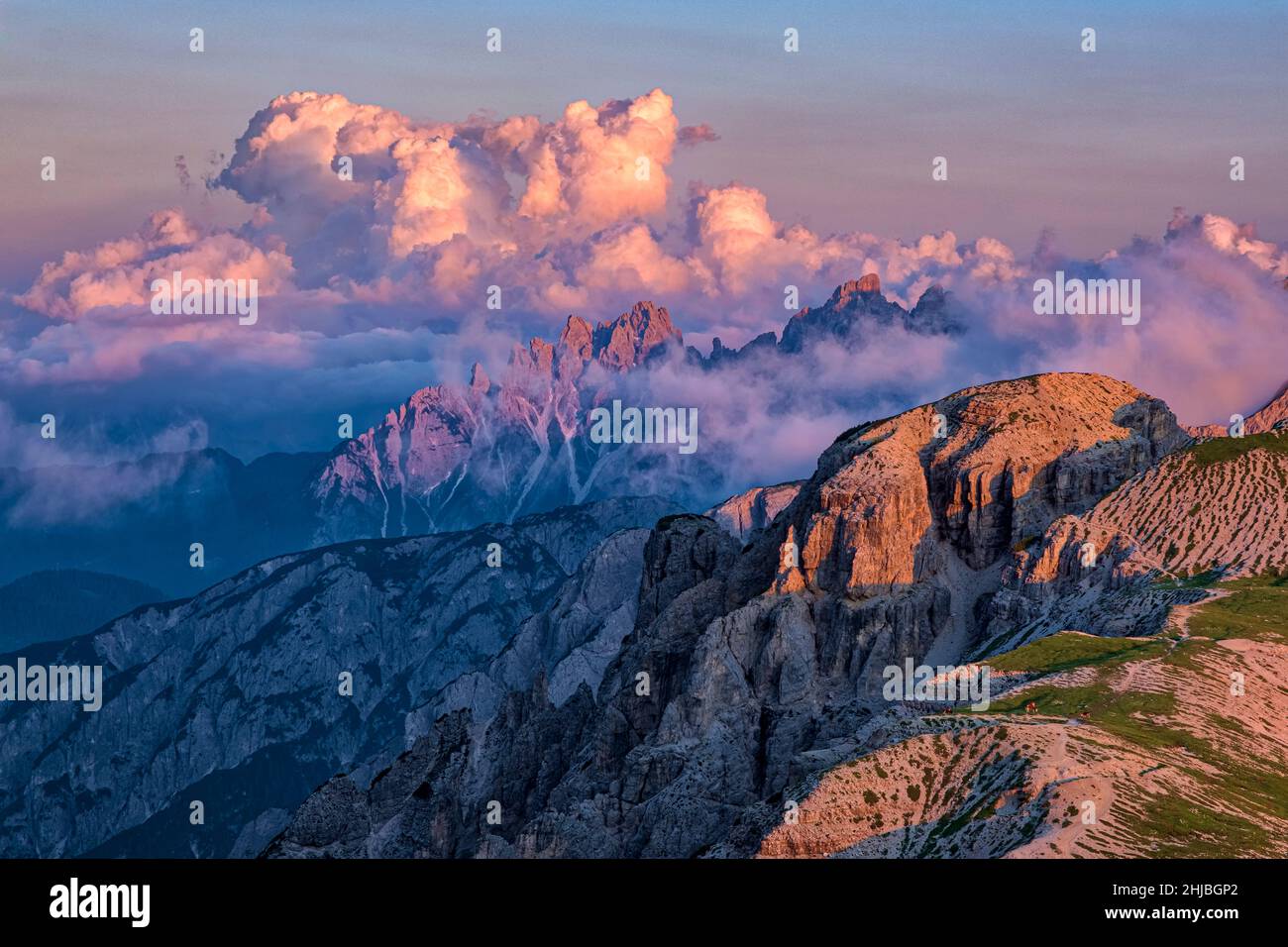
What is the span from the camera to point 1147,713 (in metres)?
198
